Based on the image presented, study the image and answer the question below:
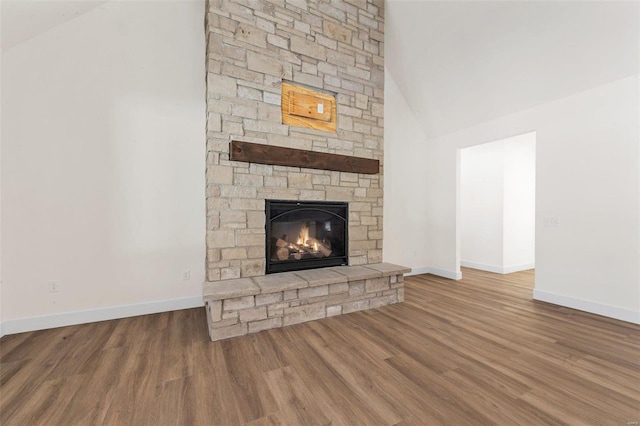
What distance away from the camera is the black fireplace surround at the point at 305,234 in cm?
297

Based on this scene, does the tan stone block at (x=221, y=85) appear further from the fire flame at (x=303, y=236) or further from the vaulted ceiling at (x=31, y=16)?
the fire flame at (x=303, y=236)

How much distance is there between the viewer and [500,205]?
4852 mm

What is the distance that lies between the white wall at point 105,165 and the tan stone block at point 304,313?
4.14 ft

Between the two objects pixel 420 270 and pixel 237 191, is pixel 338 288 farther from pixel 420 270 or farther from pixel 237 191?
pixel 420 270

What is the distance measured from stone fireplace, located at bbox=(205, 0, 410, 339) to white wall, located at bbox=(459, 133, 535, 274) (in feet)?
8.69

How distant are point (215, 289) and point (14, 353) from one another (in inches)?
60.7

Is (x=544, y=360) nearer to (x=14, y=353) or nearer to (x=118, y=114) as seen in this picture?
(x=14, y=353)

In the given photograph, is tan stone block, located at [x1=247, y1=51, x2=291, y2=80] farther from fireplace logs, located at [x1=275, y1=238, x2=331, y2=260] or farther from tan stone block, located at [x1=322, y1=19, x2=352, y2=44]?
fireplace logs, located at [x1=275, y1=238, x2=331, y2=260]

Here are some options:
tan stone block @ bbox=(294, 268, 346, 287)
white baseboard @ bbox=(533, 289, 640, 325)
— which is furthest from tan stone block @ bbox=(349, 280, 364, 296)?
white baseboard @ bbox=(533, 289, 640, 325)

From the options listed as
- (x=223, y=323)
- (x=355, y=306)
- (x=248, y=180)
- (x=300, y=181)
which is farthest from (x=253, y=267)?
(x=355, y=306)

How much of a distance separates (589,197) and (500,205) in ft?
6.43

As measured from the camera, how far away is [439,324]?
2.58 m

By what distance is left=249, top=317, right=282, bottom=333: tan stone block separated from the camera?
241 centimetres

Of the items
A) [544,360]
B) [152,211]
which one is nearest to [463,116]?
[544,360]
